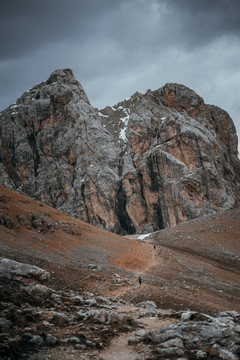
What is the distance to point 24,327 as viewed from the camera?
1018 cm

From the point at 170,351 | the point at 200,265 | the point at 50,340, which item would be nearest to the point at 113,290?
the point at 50,340

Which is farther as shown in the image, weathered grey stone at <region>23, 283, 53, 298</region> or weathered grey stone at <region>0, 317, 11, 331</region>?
weathered grey stone at <region>23, 283, 53, 298</region>

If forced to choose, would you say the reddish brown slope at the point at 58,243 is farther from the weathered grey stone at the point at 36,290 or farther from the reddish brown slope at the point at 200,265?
the weathered grey stone at the point at 36,290

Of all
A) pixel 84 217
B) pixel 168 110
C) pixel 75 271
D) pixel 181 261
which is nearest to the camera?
pixel 75 271

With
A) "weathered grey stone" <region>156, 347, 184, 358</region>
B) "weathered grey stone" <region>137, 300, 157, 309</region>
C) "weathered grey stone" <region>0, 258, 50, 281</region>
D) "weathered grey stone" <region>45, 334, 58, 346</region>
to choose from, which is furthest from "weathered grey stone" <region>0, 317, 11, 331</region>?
"weathered grey stone" <region>137, 300, 157, 309</region>

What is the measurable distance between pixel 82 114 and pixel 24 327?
8213 cm

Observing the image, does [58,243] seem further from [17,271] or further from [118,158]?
[118,158]

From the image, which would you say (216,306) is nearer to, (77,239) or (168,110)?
(77,239)

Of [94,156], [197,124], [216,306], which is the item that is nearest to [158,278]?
[216,306]

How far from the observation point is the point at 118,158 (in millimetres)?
83500

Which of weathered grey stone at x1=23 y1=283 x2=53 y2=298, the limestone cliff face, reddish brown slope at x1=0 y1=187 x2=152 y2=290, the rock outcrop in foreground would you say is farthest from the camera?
the limestone cliff face

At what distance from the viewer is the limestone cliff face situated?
74.2 m

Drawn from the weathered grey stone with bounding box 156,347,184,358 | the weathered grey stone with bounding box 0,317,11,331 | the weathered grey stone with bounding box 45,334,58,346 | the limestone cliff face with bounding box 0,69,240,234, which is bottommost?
the weathered grey stone with bounding box 156,347,184,358

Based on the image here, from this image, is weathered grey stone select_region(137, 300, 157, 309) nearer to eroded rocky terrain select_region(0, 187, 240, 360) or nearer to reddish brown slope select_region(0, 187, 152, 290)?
eroded rocky terrain select_region(0, 187, 240, 360)
